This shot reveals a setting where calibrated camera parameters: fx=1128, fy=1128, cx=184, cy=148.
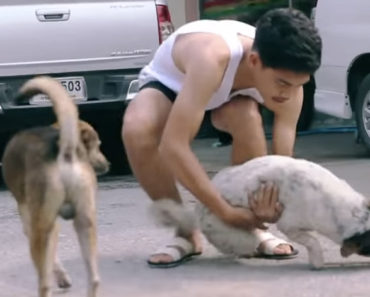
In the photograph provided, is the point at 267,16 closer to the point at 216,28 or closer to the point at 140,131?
the point at 216,28

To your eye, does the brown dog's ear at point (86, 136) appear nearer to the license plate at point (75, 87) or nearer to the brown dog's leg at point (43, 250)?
the brown dog's leg at point (43, 250)

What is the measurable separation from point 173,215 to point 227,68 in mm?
775

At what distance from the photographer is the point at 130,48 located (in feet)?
27.4

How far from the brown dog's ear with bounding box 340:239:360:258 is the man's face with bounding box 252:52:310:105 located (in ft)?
2.30

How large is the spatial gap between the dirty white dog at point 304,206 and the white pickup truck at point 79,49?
324cm

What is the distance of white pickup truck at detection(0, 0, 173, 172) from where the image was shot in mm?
8086

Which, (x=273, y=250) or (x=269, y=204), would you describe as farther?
(x=273, y=250)

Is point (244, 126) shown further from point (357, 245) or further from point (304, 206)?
point (357, 245)

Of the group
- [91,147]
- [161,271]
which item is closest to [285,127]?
[161,271]

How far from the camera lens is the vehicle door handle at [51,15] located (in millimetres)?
8148

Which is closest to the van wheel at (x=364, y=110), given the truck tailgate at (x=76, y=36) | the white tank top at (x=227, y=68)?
the truck tailgate at (x=76, y=36)

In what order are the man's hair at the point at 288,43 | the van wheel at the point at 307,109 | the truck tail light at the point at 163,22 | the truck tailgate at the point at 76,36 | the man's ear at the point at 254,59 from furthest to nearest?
the van wheel at the point at 307,109 → the truck tail light at the point at 163,22 → the truck tailgate at the point at 76,36 → the man's ear at the point at 254,59 → the man's hair at the point at 288,43

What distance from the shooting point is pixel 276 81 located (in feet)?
16.3

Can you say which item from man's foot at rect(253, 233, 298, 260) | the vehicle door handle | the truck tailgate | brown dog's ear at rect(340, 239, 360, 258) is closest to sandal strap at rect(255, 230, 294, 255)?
man's foot at rect(253, 233, 298, 260)
